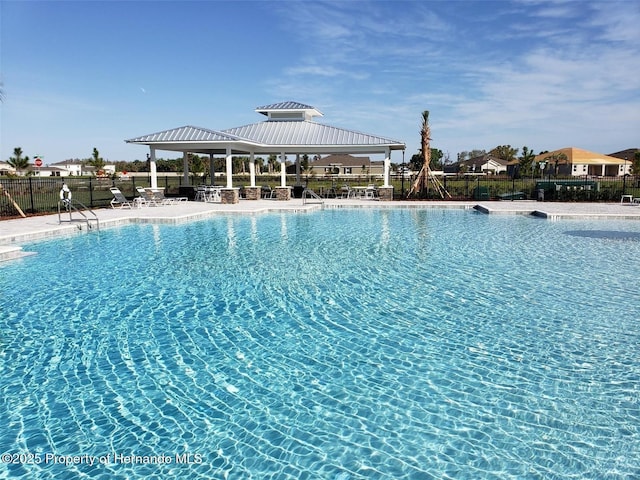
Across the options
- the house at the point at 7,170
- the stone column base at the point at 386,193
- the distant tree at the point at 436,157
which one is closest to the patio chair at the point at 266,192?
the stone column base at the point at 386,193

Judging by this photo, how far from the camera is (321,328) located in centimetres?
A: 639

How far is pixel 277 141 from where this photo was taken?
26.6 metres

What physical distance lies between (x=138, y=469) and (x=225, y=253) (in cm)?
848

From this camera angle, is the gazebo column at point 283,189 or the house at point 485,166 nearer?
the gazebo column at point 283,189

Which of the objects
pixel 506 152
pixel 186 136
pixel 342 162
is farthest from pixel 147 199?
pixel 506 152

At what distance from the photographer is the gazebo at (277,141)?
2319cm

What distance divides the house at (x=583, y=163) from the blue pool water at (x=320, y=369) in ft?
213

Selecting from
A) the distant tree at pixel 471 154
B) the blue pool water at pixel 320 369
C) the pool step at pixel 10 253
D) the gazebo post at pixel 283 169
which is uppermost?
the distant tree at pixel 471 154

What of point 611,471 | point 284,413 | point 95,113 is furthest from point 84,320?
point 95,113

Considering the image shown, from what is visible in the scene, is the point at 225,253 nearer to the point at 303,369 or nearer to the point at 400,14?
the point at 303,369

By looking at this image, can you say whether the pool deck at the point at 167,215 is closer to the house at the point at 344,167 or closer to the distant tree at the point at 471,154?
the house at the point at 344,167

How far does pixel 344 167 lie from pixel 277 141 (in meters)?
47.7

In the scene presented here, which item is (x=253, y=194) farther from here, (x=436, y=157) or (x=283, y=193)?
(x=436, y=157)

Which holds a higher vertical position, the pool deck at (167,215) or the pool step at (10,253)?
the pool deck at (167,215)
